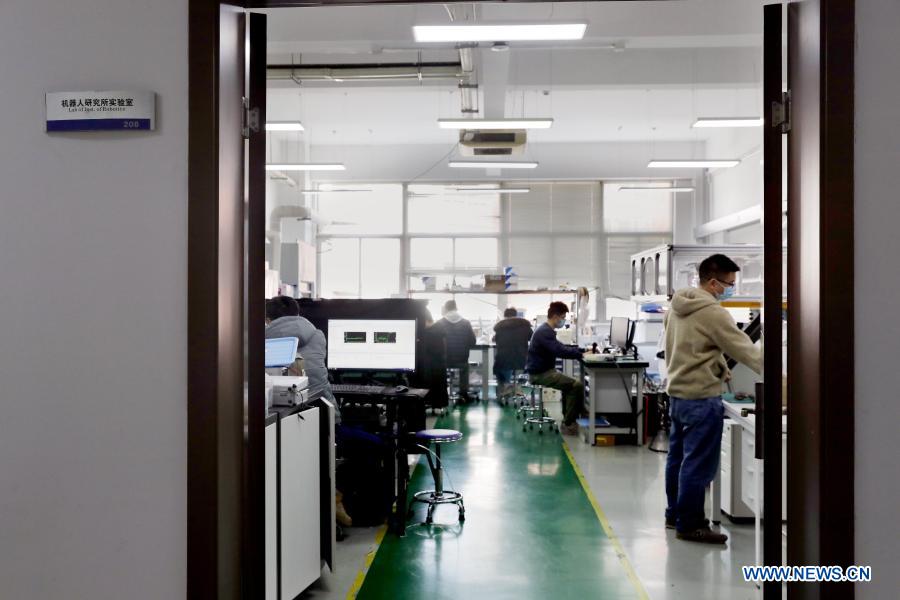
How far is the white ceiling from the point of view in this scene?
16.8ft

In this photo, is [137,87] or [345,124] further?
[345,124]

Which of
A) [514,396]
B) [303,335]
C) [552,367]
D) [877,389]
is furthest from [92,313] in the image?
[514,396]

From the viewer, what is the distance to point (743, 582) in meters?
2.96

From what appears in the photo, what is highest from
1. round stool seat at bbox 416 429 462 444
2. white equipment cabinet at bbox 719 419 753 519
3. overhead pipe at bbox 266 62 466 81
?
overhead pipe at bbox 266 62 466 81

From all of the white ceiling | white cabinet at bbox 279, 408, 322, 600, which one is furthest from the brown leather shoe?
the white ceiling

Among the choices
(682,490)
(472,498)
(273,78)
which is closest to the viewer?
(682,490)

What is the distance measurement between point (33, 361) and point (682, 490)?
9.87 feet

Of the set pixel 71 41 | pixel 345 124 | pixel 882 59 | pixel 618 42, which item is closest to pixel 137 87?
pixel 71 41

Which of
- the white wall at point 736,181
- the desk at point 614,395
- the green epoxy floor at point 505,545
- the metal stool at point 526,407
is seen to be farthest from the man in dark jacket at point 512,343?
the white wall at point 736,181

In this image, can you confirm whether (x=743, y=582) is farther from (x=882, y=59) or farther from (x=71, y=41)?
(x=71, y=41)

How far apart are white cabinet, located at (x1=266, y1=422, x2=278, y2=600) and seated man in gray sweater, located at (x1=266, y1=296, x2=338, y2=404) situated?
113 cm

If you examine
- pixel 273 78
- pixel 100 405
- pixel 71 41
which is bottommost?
pixel 100 405

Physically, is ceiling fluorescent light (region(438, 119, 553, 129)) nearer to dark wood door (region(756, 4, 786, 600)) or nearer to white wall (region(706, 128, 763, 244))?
white wall (region(706, 128, 763, 244))

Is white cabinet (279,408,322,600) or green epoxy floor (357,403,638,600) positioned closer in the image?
white cabinet (279,408,322,600)
